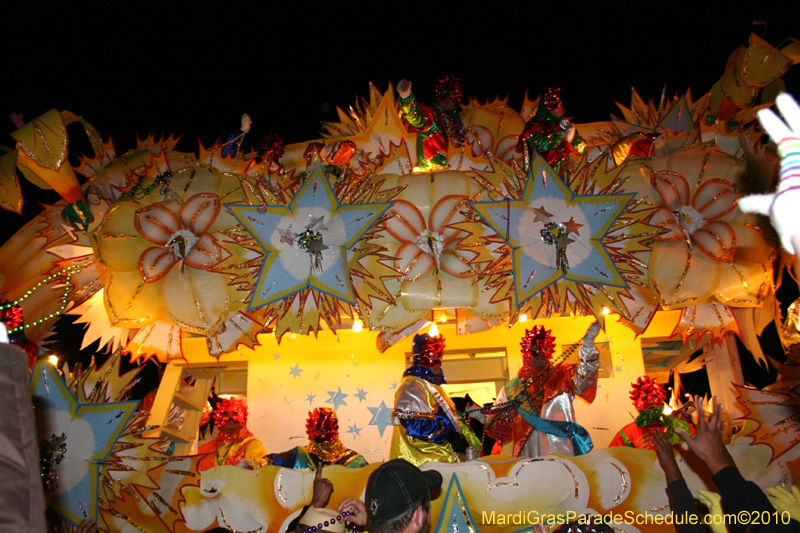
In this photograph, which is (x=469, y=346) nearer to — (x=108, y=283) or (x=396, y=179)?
(x=396, y=179)

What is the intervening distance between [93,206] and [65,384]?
1.17m

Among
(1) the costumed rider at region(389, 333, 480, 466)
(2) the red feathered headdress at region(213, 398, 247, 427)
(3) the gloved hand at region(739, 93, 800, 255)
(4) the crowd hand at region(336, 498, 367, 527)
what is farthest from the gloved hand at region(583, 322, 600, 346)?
(2) the red feathered headdress at region(213, 398, 247, 427)

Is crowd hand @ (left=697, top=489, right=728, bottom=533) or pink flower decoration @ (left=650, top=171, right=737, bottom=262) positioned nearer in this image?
crowd hand @ (left=697, top=489, right=728, bottom=533)

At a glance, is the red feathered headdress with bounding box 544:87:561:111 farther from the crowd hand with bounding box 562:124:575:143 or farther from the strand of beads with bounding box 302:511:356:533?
the strand of beads with bounding box 302:511:356:533

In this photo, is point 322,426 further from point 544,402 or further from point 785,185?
point 785,185

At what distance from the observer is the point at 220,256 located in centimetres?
366

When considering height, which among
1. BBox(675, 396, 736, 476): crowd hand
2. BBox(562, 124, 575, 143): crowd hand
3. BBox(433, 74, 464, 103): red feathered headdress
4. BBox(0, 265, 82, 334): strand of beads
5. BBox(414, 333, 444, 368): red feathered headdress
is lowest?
BBox(675, 396, 736, 476): crowd hand

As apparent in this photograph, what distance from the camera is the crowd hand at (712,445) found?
1.79 meters

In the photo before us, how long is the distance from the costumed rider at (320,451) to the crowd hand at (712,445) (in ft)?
8.87

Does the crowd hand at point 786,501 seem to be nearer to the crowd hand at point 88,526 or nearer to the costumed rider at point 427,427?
the costumed rider at point 427,427

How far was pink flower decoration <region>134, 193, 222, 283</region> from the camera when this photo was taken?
361cm

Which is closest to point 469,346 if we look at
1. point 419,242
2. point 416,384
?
point 416,384

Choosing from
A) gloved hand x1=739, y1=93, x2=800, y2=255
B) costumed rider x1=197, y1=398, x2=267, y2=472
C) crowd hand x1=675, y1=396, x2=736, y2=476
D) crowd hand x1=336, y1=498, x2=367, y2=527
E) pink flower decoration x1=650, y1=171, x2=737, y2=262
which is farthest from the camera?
costumed rider x1=197, y1=398, x2=267, y2=472

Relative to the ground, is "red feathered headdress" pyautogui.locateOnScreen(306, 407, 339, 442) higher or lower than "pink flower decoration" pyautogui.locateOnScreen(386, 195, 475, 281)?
lower
